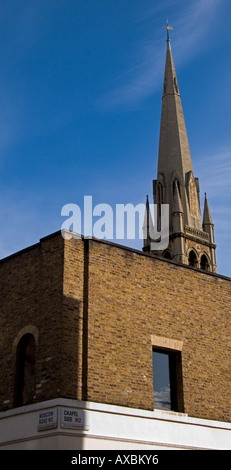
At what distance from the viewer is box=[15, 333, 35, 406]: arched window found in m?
15.1

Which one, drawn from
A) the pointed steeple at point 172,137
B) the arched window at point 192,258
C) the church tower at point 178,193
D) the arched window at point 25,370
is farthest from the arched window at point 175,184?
the arched window at point 25,370

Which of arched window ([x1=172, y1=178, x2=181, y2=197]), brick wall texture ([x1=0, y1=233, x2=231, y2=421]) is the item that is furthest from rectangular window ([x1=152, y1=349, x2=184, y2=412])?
arched window ([x1=172, y1=178, x2=181, y2=197])

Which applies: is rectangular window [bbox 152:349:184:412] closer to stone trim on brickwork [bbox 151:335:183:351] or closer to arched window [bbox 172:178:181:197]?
stone trim on brickwork [bbox 151:335:183:351]

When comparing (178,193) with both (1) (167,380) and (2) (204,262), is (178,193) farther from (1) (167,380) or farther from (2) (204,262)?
(1) (167,380)

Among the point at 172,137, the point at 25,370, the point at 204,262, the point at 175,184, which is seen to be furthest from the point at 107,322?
the point at 172,137

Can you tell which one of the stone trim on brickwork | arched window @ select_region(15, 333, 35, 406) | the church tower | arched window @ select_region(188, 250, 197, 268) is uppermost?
the church tower

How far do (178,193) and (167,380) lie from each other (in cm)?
5316

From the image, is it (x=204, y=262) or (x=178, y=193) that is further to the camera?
(x=178, y=193)

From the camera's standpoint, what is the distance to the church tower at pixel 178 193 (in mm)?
65375

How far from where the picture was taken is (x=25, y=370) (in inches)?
610

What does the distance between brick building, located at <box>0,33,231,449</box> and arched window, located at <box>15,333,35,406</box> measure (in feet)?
0.09
